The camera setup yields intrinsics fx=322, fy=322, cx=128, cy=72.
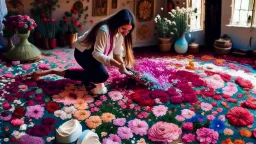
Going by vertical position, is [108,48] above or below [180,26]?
below

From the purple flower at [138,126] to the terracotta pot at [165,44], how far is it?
7.10 ft

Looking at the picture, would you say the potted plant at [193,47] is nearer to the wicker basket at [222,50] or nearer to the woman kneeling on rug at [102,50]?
the wicker basket at [222,50]

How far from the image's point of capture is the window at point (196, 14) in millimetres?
4691

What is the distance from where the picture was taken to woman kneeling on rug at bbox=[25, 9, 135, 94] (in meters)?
2.80

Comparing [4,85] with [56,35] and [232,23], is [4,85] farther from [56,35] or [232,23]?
[232,23]

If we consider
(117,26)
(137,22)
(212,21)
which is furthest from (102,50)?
(212,21)

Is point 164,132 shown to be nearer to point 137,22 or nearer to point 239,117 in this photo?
point 239,117

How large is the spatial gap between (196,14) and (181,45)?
65 centimetres

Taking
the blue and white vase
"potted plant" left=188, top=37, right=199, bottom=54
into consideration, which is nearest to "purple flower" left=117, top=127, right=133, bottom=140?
the blue and white vase

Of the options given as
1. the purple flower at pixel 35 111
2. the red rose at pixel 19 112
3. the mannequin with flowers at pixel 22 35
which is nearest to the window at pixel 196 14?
the mannequin with flowers at pixel 22 35

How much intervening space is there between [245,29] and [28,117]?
3.19 m

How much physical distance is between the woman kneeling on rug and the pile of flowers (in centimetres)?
73

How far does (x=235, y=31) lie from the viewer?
452cm

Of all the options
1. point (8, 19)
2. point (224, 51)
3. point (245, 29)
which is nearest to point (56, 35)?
point (8, 19)
